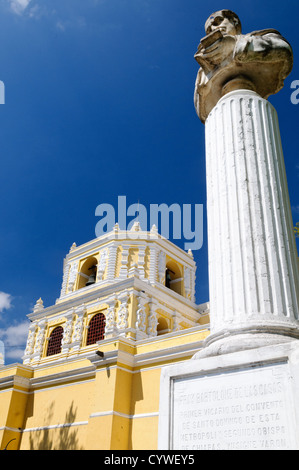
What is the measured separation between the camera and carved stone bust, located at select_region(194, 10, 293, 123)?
13.1 ft

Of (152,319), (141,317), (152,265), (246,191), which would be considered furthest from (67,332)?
(246,191)

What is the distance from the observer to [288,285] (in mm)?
3055

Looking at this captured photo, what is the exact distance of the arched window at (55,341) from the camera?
723 inches

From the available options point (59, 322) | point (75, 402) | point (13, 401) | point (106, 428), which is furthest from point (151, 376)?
point (59, 322)

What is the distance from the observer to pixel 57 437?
12.1 metres

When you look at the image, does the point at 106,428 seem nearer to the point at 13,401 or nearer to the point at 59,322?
the point at 13,401

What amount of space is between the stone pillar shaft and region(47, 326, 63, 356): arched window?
52.8ft

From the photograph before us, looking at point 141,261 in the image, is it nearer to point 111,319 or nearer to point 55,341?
point 111,319

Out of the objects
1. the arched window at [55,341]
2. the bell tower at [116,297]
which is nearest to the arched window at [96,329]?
the bell tower at [116,297]
